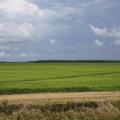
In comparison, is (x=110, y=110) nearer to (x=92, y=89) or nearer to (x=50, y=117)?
(x=50, y=117)

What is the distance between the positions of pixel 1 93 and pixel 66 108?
12075 mm

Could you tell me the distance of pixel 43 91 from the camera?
34.2m

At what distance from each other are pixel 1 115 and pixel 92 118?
4.56 m

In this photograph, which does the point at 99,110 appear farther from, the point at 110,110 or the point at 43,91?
the point at 43,91

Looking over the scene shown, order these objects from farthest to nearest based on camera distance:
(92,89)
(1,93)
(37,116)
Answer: (92,89)
(1,93)
(37,116)

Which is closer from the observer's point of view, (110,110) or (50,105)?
(110,110)

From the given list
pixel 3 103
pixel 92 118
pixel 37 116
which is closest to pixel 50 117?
pixel 37 116

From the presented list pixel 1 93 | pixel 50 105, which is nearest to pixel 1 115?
pixel 50 105

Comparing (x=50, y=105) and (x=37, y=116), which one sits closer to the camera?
(x=37, y=116)

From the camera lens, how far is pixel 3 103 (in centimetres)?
2373

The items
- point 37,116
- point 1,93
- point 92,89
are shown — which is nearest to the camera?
point 37,116

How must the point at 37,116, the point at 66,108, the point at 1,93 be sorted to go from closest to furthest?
the point at 37,116 → the point at 66,108 → the point at 1,93

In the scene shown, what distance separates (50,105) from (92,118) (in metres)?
4.36

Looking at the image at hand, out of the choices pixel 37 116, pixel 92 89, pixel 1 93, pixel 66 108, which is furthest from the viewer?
pixel 92 89
